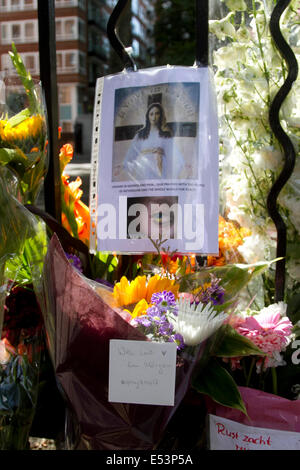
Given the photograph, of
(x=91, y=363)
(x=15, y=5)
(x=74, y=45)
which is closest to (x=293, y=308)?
(x=91, y=363)

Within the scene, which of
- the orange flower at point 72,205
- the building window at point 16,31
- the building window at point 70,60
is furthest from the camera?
the building window at point 70,60

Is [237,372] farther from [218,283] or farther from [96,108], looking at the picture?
[96,108]

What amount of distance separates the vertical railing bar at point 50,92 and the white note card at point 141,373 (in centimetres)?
45

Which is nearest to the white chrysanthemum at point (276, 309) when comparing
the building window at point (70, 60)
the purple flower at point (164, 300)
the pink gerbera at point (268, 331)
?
the pink gerbera at point (268, 331)

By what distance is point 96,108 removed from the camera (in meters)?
0.99

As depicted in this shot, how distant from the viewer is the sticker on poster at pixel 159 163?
91 centimetres

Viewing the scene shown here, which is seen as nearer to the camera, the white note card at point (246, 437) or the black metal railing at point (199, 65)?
the white note card at point (246, 437)

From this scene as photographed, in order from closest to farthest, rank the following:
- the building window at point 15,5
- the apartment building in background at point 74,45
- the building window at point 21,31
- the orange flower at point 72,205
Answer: the orange flower at point 72,205
the building window at point 21,31
the building window at point 15,5
the apartment building in background at point 74,45

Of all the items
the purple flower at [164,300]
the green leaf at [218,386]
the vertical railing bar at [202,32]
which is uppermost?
the vertical railing bar at [202,32]

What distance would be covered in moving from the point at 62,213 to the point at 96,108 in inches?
10.5

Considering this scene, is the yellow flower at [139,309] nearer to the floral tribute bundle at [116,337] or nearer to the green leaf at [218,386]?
the floral tribute bundle at [116,337]

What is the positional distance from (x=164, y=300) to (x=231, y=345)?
144 mm

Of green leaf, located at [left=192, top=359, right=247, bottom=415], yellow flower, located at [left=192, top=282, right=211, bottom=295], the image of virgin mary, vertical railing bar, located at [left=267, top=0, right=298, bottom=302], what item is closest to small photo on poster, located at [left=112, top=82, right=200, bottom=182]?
the image of virgin mary
